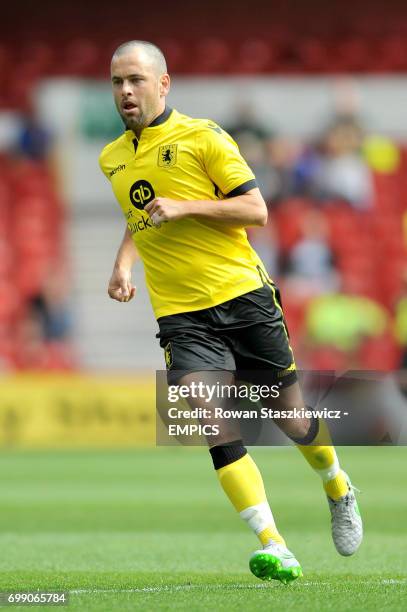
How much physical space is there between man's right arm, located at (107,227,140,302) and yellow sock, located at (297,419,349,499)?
985 millimetres

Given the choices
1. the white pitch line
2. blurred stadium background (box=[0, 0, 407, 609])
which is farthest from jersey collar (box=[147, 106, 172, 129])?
blurred stadium background (box=[0, 0, 407, 609])

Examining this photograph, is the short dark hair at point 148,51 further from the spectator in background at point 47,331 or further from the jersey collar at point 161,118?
the spectator in background at point 47,331

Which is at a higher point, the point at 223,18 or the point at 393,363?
the point at 223,18

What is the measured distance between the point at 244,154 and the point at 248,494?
13527mm

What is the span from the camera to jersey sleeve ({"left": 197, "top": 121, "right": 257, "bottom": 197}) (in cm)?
536

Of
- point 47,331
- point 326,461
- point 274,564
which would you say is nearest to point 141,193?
point 326,461

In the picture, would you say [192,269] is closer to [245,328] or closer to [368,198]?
[245,328]

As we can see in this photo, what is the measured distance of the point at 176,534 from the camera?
806 centimetres

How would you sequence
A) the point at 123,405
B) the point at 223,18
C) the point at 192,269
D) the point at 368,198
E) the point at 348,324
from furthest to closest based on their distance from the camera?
the point at 223,18, the point at 368,198, the point at 348,324, the point at 123,405, the point at 192,269

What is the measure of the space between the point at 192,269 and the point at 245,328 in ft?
1.10

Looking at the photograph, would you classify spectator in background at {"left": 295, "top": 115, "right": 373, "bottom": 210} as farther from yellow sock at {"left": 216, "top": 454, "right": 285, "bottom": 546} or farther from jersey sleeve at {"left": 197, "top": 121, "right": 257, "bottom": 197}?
yellow sock at {"left": 216, "top": 454, "right": 285, "bottom": 546}

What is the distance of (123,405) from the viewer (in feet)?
50.4

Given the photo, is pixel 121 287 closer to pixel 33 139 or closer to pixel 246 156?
pixel 246 156

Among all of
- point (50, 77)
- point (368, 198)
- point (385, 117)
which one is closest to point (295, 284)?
point (368, 198)
